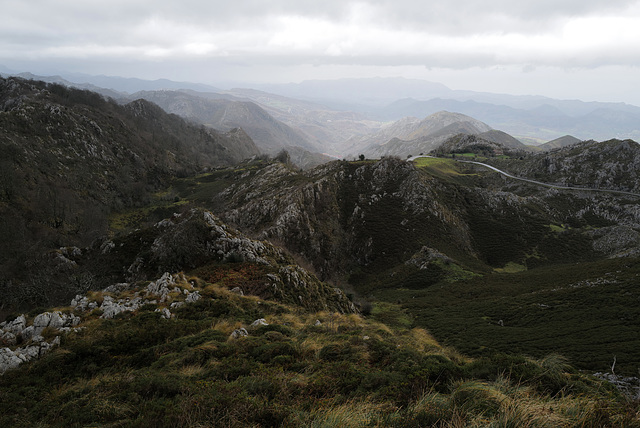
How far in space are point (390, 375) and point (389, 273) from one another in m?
48.9

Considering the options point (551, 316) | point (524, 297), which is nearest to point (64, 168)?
point (524, 297)

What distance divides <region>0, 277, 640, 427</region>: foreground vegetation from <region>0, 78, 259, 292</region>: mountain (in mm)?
30246

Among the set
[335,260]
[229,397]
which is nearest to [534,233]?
[335,260]

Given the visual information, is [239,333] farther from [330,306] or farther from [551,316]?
[551,316]

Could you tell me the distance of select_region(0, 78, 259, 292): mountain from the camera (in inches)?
2574

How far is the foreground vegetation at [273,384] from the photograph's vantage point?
5.92 m

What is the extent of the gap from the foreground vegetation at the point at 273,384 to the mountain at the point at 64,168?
30.2m

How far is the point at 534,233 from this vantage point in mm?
65812

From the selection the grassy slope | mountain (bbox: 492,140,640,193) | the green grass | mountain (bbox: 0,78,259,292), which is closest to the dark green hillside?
the green grass

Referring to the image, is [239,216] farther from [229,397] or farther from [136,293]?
[229,397]

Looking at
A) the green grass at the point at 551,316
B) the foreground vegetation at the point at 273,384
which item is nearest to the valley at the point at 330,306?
the foreground vegetation at the point at 273,384

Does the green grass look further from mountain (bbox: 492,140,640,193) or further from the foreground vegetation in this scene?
mountain (bbox: 492,140,640,193)

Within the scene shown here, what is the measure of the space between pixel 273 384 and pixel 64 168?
126592 millimetres

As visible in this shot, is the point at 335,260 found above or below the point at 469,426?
below
